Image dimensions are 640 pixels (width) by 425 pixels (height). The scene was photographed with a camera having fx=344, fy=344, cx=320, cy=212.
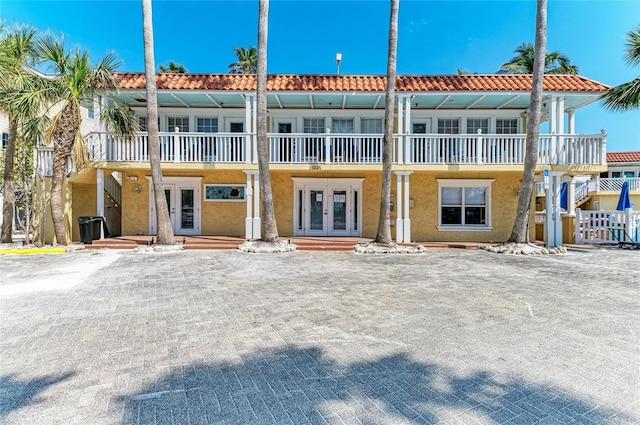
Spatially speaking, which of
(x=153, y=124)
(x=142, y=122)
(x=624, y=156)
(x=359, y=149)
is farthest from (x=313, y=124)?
(x=624, y=156)

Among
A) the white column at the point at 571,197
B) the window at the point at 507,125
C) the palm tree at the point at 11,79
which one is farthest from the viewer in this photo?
the window at the point at 507,125

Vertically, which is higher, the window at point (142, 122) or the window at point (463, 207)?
the window at point (142, 122)

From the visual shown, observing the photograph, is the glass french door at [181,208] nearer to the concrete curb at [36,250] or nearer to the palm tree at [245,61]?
the concrete curb at [36,250]

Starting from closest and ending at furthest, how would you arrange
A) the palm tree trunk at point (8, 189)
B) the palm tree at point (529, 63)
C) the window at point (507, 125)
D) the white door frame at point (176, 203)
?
1. the palm tree trunk at point (8, 189)
2. the white door frame at point (176, 203)
3. the window at point (507, 125)
4. the palm tree at point (529, 63)

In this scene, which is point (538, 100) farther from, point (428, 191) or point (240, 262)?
point (240, 262)

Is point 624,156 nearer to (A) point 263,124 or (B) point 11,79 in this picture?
(A) point 263,124

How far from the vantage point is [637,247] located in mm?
12711

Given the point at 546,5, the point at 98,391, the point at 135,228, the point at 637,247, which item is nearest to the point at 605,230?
the point at 637,247

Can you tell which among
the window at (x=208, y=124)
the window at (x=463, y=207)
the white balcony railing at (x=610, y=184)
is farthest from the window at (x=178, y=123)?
the white balcony railing at (x=610, y=184)

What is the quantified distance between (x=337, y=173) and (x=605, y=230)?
10979mm

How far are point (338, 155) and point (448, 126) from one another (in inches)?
217

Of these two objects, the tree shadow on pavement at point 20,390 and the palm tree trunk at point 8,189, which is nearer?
the tree shadow on pavement at point 20,390

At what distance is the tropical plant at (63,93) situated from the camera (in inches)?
427

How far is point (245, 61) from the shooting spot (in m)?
30.3
